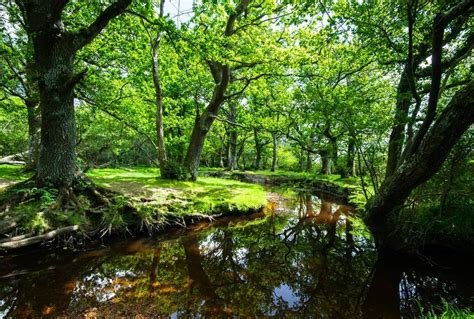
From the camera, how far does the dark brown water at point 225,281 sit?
4.21 meters

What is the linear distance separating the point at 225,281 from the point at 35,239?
423cm

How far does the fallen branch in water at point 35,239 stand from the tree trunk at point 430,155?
284 inches

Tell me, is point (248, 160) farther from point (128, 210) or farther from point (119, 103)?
point (128, 210)

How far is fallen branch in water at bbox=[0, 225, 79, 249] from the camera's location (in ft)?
17.4

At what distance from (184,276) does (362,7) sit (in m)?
7.20

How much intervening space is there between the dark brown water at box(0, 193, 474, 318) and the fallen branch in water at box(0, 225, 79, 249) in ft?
1.11

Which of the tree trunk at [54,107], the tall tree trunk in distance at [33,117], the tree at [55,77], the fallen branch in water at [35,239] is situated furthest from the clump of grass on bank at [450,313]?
the tall tree trunk in distance at [33,117]

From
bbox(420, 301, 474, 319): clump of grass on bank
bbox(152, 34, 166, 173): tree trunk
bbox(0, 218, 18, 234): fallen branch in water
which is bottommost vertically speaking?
bbox(420, 301, 474, 319): clump of grass on bank

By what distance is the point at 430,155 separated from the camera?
4.40 metres

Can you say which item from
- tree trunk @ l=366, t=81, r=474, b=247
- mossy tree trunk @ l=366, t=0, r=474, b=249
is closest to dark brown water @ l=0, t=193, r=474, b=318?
mossy tree trunk @ l=366, t=0, r=474, b=249

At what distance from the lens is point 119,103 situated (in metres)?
12.1

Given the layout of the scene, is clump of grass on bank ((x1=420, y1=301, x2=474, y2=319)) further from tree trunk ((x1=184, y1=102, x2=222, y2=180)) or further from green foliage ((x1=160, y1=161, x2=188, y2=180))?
tree trunk ((x1=184, y1=102, x2=222, y2=180))

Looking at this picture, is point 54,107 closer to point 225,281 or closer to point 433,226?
point 225,281

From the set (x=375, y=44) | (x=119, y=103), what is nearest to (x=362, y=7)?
(x=375, y=44)
